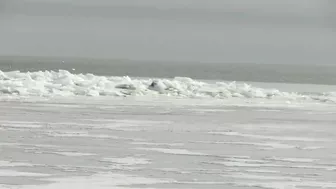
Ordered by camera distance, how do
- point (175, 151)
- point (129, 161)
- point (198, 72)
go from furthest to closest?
point (198, 72) → point (175, 151) → point (129, 161)

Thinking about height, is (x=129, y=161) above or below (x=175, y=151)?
below

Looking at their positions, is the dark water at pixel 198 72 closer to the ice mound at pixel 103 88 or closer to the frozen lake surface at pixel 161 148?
the ice mound at pixel 103 88

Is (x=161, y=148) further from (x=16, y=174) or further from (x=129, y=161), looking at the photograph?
(x=16, y=174)

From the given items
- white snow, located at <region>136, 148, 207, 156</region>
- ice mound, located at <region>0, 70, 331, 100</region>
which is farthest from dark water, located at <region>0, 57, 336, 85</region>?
white snow, located at <region>136, 148, 207, 156</region>

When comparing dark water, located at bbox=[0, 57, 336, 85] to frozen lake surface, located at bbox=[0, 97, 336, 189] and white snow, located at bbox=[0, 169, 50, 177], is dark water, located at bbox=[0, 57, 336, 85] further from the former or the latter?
white snow, located at bbox=[0, 169, 50, 177]

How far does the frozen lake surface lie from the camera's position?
6.30m

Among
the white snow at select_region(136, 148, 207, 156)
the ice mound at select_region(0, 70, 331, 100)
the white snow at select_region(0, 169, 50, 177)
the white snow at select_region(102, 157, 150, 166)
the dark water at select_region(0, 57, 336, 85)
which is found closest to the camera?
the white snow at select_region(0, 169, 50, 177)

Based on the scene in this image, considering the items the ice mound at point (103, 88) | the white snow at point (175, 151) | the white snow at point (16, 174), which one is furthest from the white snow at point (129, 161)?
the ice mound at point (103, 88)

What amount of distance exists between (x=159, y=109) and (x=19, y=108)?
2.79m

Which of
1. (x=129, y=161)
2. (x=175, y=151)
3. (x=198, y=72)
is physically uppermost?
(x=198, y=72)

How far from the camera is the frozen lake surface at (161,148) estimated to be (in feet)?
20.7

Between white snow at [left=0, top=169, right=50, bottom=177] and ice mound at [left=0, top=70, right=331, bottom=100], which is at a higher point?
ice mound at [left=0, top=70, right=331, bottom=100]

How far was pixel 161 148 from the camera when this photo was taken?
27.8ft

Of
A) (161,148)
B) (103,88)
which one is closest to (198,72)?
(103,88)
